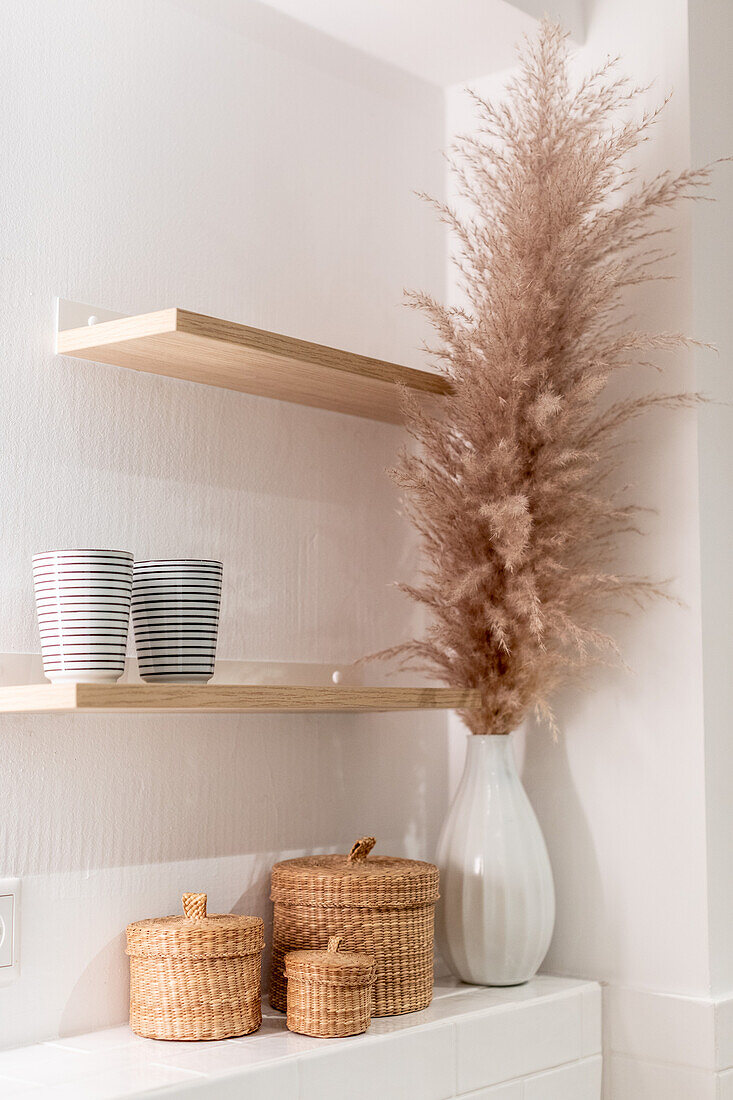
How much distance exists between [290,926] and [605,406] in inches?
32.9

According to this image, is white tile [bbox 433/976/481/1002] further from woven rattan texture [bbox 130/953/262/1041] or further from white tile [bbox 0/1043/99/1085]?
white tile [bbox 0/1043/99/1085]

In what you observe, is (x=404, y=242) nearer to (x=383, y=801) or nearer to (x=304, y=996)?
(x=383, y=801)

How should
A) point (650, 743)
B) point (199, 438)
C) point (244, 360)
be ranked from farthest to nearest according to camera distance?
1. point (650, 743)
2. point (199, 438)
3. point (244, 360)

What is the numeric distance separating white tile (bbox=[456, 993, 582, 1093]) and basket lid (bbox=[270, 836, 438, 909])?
160 millimetres

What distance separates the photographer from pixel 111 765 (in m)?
1.40

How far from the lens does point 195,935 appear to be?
1.31 metres

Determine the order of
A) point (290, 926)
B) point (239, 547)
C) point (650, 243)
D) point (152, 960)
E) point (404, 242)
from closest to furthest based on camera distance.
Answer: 1. point (152, 960)
2. point (290, 926)
3. point (239, 547)
4. point (650, 243)
5. point (404, 242)

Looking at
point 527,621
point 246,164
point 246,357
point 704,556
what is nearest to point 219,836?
point 527,621

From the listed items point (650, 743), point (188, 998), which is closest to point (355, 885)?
point (188, 998)

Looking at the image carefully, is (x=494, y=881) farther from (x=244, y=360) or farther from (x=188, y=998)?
(x=244, y=360)

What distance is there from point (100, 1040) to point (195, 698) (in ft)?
1.33

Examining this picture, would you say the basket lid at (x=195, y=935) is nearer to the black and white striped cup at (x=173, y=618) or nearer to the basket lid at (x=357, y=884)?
the basket lid at (x=357, y=884)

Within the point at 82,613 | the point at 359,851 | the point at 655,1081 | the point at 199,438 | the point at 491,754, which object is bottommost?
the point at 655,1081

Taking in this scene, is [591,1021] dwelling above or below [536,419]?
below
